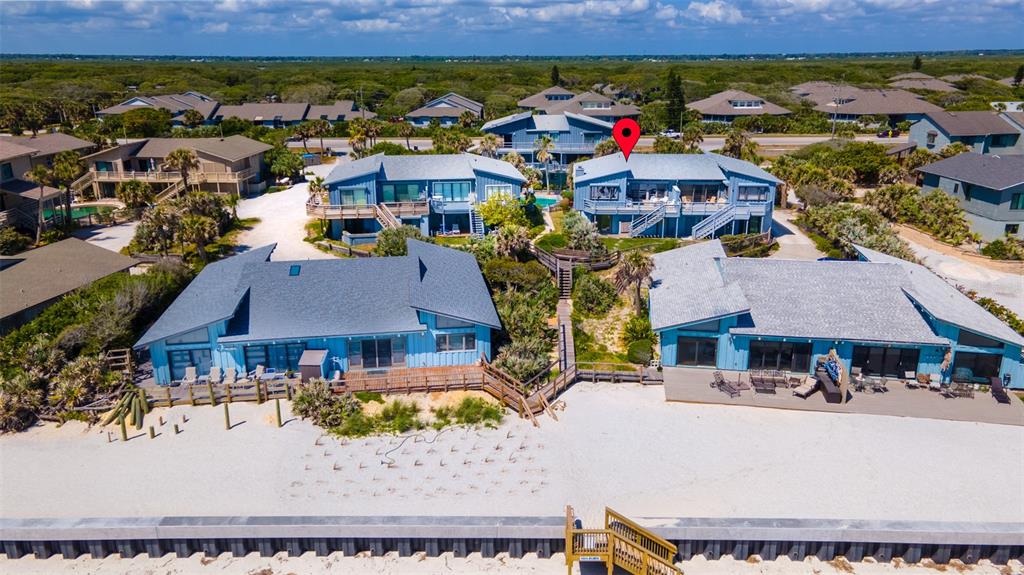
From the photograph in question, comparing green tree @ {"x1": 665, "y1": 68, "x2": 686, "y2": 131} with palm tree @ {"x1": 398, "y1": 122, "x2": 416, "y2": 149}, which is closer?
palm tree @ {"x1": 398, "y1": 122, "x2": 416, "y2": 149}

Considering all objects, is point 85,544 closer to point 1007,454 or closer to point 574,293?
point 574,293

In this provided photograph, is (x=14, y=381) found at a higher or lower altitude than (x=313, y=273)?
lower

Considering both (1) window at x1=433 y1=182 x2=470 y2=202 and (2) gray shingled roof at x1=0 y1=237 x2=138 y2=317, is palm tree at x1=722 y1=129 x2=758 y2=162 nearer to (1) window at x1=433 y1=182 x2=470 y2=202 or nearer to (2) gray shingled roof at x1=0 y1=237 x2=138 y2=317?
(1) window at x1=433 y1=182 x2=470 y2=202

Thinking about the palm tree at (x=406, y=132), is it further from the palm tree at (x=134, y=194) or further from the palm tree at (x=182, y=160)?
the palm tree at (x=134, y=194)

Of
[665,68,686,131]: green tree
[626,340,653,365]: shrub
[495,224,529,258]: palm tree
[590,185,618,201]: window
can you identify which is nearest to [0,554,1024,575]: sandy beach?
[626,340,653,365]: shrub

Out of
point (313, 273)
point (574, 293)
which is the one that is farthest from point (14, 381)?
point (574, 293)

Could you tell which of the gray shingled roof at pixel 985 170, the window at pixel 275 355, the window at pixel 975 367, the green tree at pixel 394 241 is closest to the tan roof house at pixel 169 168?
the green tree at pixel 394 241

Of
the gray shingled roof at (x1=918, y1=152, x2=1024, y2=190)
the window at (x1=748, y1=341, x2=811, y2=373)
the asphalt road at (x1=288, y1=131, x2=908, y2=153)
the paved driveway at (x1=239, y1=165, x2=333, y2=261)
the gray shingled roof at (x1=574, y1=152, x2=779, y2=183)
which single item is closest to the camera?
the window at (x1=748, y1=341, x2=811, y2=373)
